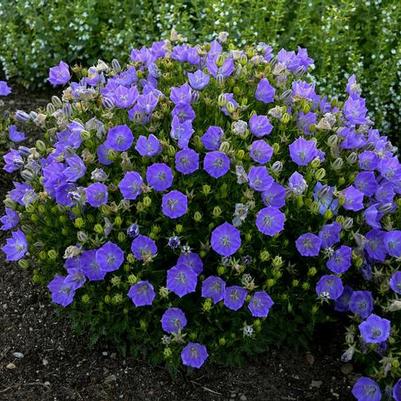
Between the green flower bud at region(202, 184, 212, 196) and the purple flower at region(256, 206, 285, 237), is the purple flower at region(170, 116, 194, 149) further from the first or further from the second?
the purple flower at region(256, 206, 285, 237)

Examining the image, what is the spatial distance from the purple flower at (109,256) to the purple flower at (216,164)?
52 cm

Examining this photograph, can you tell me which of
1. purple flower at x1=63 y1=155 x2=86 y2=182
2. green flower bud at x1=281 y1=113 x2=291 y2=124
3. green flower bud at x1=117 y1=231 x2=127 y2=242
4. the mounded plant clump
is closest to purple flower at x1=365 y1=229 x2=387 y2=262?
the mounded plant clump

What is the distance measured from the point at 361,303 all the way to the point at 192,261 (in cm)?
81

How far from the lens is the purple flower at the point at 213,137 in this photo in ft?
10.6

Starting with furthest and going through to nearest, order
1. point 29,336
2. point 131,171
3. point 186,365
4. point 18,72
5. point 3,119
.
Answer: point 18,72 → point 3,119 → point 29,336 → point 186,365 → point 131,171

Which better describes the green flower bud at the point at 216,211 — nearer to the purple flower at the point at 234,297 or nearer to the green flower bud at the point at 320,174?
the purple flower at the point at 234,297

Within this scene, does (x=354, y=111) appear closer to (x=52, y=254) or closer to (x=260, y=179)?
(x=260, y=179)

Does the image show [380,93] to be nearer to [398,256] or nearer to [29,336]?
[398,256]

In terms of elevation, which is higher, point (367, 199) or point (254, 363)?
point (367, 199)

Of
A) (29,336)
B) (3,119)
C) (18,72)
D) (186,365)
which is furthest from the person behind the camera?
(18,72)

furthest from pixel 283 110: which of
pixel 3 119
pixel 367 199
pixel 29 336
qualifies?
pixel 3 119

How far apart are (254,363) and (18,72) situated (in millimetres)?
3232

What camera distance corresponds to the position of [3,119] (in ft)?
15.6

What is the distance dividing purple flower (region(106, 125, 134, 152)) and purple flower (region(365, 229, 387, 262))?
118cm
